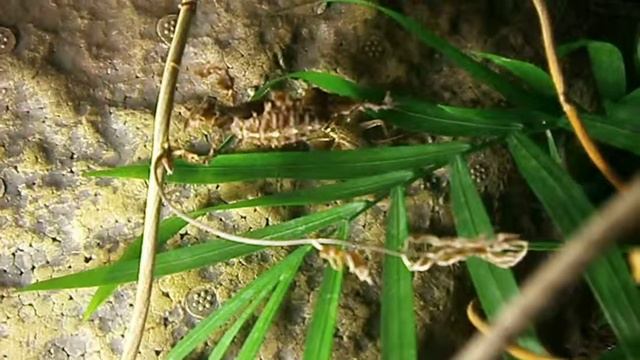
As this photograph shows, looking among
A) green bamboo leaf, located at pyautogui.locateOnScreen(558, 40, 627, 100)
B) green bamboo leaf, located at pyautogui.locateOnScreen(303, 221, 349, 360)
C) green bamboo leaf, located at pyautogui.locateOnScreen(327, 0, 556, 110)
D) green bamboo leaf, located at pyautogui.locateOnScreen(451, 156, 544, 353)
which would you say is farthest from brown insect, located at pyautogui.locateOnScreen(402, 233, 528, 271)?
green bamboo leaf, located at pyautogui.locateOnScreen(558, 40, 627, 100)

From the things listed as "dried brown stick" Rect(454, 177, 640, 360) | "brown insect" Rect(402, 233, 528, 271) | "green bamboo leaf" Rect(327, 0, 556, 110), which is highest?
"green bamboo leaf" Rect(327, 0, 556, 110)

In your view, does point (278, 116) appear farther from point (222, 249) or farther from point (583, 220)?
point (583, 220)

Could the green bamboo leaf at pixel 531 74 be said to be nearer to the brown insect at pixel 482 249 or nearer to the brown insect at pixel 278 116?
the brown insect at pixel 278 116

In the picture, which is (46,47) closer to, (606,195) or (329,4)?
(329,4)

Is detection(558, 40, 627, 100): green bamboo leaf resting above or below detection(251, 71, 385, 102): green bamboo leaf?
above

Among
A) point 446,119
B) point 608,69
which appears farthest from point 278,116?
point 608,69

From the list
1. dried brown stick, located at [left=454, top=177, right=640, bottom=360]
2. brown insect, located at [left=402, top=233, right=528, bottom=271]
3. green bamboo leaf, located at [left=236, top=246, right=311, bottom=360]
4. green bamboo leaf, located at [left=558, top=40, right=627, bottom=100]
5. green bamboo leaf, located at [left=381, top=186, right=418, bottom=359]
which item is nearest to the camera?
dried brown stick, located at [left=454, top=177, right=640, bottom=360]

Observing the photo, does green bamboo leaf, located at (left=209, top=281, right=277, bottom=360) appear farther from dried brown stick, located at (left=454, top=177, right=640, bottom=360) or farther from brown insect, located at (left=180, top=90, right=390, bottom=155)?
dried brown stick, located at (left=454, top=177, right=640, bottom=360)

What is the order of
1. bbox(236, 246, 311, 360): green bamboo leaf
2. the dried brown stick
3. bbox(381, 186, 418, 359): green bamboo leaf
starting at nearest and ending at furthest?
the dried brown stick < bbox(381, 186, 418, 359): green bamboo leaf < bbox(236, 246, 311, 360): green bamboo leaf

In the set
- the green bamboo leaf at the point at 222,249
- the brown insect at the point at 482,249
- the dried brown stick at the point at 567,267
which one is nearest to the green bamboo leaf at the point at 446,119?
the green bamboo leaf at the point at 222,249
